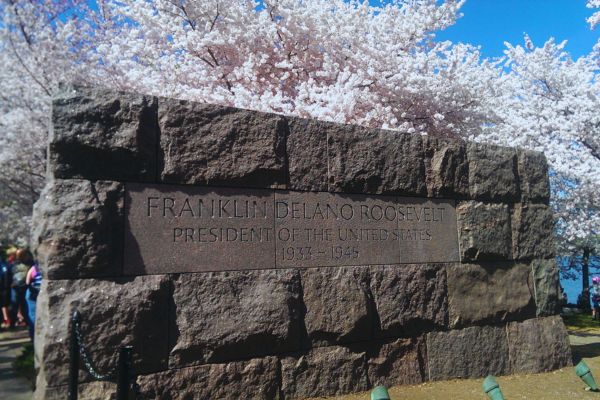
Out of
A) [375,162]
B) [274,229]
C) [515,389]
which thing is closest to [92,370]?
[274,229]

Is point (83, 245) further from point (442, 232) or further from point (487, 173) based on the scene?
point (487, 173)

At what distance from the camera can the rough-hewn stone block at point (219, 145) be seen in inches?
150

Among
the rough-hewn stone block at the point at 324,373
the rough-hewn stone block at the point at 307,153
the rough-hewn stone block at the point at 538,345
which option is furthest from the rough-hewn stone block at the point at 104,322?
the rough-hewn stone block at the point at 538,345

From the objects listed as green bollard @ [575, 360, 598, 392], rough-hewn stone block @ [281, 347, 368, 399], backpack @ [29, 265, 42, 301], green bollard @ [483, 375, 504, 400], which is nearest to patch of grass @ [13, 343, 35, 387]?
backpack @ [29, 265, 42, 301]

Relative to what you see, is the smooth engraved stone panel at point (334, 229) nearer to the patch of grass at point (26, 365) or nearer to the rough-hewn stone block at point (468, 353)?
the rough-hewn stone block at point (468, 353)

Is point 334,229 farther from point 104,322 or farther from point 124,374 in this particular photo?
point 124,374

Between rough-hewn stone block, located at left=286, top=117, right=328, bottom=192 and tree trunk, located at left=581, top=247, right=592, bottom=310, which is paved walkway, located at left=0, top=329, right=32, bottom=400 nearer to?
rough-hewn stone block, located at left=286, top=117, right=328, bottom=192

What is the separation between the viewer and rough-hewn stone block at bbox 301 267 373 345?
13.7 ft

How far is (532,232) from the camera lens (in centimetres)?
565

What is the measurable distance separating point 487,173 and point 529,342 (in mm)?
1896

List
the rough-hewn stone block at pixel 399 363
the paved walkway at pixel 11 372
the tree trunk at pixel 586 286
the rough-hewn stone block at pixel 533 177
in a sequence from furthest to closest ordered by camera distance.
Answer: the tree trunk at pixel 586 286 < the rough-hewn stone block at pixel 533 177 < the paved walkway at pixel 11 372 < the rough-hewn stone block at pixel 399 363

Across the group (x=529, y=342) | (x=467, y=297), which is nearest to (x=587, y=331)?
(x=529, y=342)

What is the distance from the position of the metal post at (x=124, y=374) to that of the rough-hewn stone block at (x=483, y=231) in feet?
11.9

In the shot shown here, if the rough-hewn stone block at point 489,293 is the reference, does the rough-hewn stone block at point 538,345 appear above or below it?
below
